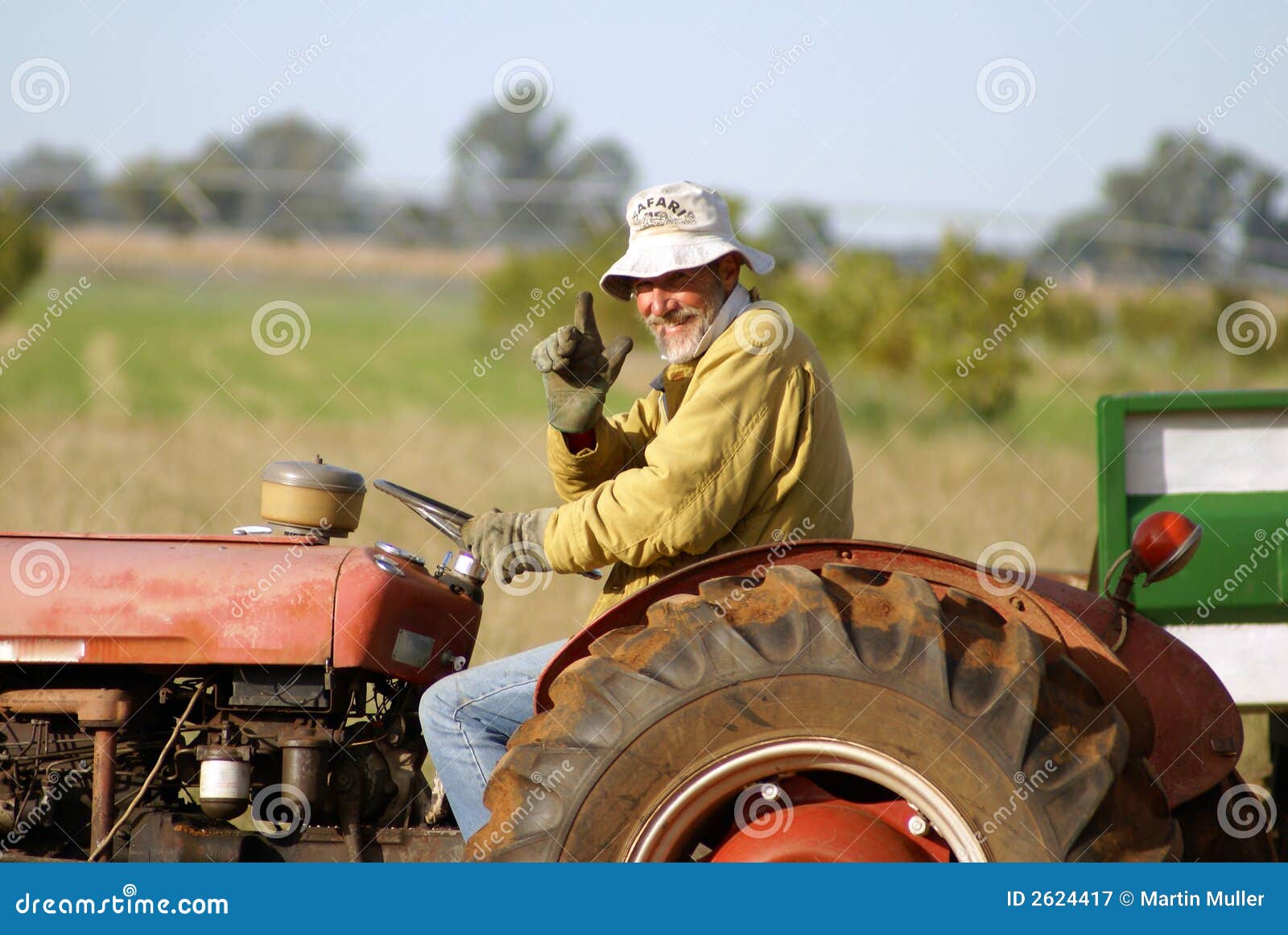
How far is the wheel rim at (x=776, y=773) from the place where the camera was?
2590 millimetres

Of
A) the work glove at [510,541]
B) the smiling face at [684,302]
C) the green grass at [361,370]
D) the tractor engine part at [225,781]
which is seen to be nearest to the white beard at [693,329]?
the smiling face at [684,302]

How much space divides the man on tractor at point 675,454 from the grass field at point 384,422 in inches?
133

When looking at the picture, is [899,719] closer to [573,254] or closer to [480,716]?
[480,716]

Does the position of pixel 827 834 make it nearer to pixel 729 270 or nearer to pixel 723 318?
pixel 723 318

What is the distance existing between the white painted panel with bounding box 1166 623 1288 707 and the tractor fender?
1.18 metres

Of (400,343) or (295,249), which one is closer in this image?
(400,343)

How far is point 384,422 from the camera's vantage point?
17953 millimetres

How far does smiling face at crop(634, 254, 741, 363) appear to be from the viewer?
3.32 m

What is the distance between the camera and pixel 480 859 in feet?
8.69

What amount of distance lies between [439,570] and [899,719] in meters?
1.39

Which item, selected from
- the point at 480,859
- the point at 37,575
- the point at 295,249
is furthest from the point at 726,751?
the point at 295,249

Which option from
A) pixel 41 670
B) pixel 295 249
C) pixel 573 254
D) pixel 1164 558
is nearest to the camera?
→ pixel 1164 558

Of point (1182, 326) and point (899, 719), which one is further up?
point (1182, 326)

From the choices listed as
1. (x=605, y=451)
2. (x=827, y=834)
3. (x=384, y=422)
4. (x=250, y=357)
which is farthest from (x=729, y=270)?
(x=250, y=357)
